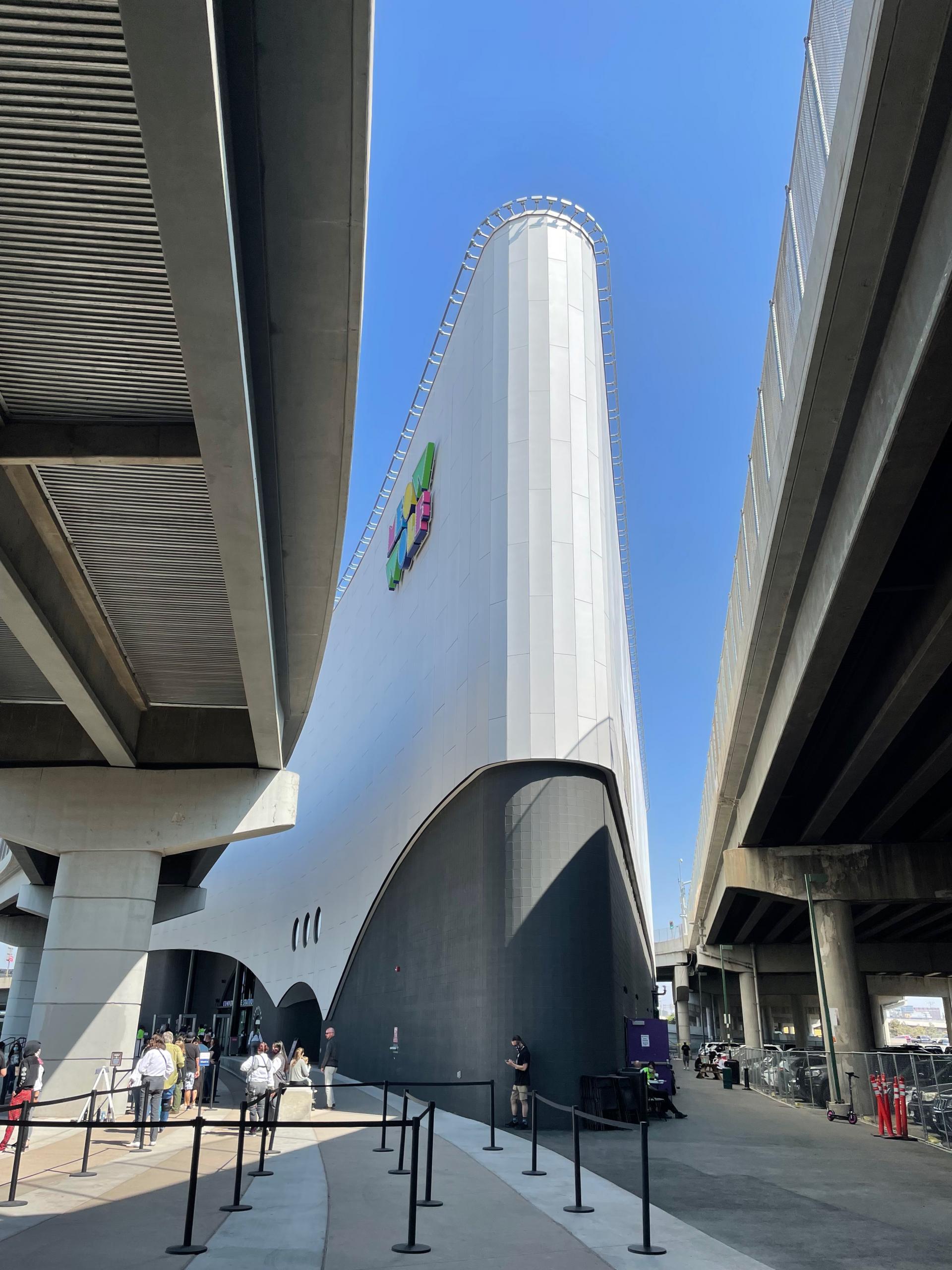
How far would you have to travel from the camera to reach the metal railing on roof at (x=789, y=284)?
9398 millimetres

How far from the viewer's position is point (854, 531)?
36.6ft

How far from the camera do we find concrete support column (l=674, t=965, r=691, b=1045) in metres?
80.5

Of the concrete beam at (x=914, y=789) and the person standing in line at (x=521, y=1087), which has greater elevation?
the concrete beam at (x=914, y=789)

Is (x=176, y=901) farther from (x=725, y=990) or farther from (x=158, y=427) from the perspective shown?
(x=725, y=990)

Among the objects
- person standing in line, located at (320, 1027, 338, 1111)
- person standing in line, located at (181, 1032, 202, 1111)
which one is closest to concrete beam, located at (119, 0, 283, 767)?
person standing in line, located at (181, 1032, 202, 1111)

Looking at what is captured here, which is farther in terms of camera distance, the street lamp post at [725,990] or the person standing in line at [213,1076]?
the street lamp post at [725,990]

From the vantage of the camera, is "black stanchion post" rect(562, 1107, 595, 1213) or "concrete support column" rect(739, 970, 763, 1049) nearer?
"black stanchion post" rect(562, 1107, 595, 1213)

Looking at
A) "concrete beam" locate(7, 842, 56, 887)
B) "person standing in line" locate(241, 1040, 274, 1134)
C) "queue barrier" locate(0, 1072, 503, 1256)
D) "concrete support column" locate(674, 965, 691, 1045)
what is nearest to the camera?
"queue barrier" locate(0, 1072, 503, 1256)

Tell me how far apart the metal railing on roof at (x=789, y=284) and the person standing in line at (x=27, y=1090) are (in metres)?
14.5

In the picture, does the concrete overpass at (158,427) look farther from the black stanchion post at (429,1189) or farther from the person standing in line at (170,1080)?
the black stanchion post at (429,1189)

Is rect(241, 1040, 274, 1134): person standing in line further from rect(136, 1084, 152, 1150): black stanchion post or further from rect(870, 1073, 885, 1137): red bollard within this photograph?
rect(870, 1073, 885, 1137): red bollard

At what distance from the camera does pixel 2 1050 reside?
23594mm

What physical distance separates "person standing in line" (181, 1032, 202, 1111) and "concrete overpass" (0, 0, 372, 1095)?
1.95 metres

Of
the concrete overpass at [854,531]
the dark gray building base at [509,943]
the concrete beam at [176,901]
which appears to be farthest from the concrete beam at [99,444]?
the concrete beam at [176,901]
